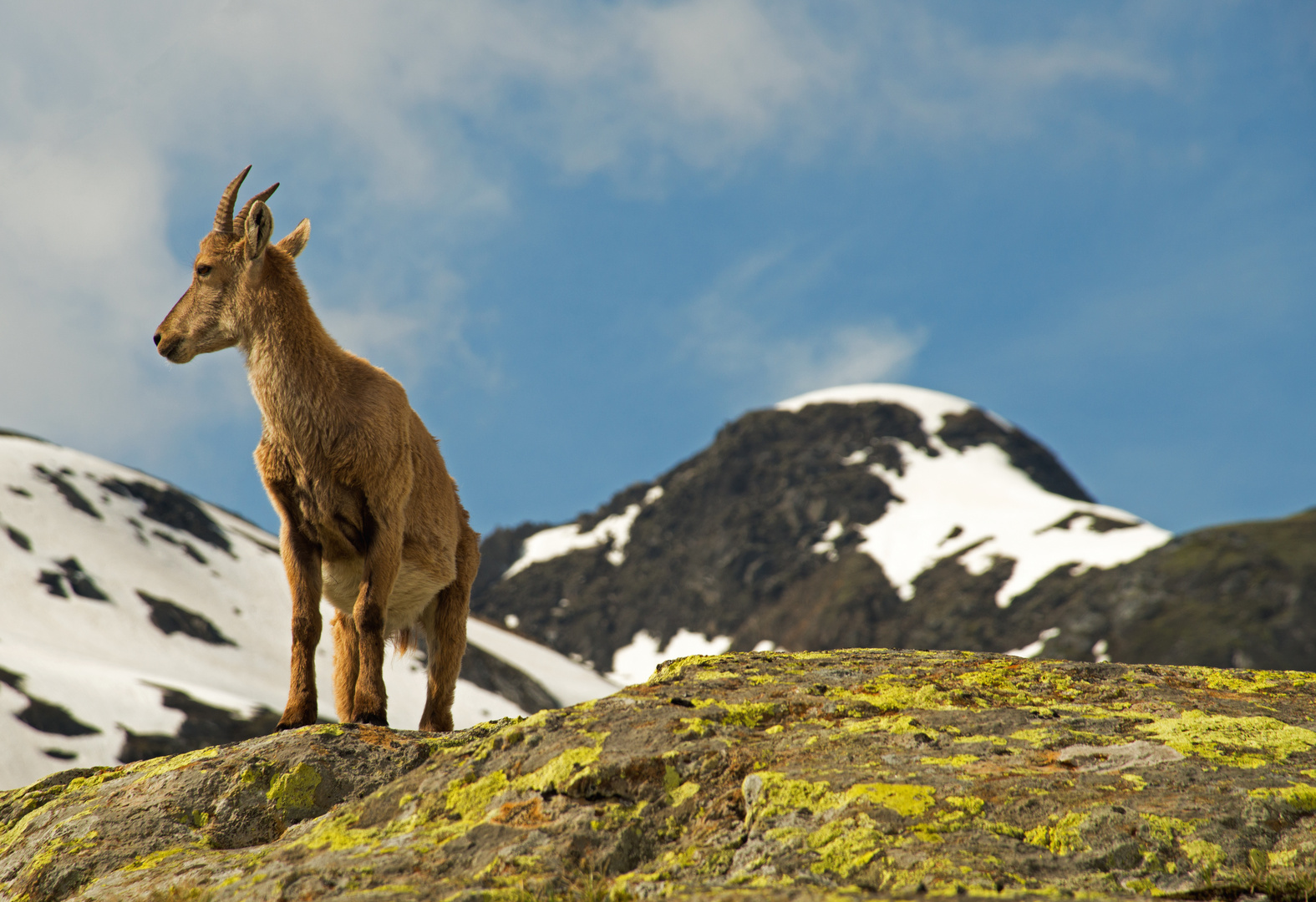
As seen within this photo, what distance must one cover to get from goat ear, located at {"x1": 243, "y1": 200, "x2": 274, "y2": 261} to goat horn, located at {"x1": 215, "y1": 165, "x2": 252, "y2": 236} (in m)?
0.47

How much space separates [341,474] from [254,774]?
316 centimetres

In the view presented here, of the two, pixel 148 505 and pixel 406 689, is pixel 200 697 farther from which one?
pixel 148 505

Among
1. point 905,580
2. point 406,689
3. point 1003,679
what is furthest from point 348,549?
point 905,580

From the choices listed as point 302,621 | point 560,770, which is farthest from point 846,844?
point 302,621

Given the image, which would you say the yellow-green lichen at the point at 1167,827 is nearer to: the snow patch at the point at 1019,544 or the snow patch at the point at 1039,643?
the snow patch at the point at 1039,643

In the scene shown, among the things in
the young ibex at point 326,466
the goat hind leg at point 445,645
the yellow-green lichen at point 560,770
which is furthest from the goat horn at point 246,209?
the yellow-green lichen at point 560,770

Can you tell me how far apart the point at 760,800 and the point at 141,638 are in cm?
11542

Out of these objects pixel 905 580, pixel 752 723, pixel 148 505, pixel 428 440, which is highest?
pixel 148 505

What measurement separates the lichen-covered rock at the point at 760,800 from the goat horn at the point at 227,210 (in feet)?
17.9

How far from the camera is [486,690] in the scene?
117938 millimetres

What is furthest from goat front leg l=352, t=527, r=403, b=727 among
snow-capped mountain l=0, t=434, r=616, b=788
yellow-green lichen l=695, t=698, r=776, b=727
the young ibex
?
snow-capped mountain l=0, t=434, r=616, b=788

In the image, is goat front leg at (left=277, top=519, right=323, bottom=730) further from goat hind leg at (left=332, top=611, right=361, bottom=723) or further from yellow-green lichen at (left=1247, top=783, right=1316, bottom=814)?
yellow-green lichen at (left=1247, top=783, right=1316, bottom=814)

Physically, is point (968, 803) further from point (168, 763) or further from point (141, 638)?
point (141, 638)

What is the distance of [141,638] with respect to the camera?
106 metres
